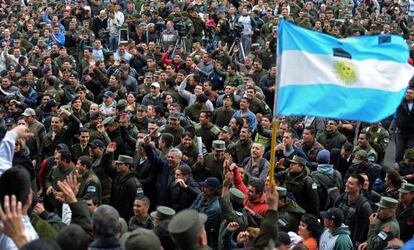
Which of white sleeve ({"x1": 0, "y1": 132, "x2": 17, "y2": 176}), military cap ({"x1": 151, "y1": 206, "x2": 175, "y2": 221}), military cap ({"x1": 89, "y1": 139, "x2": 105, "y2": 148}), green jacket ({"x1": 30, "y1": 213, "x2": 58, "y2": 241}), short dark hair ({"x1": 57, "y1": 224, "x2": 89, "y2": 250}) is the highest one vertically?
white sleeve ({"x1": 0, "y1": 132, "x2": 17, "y2": 176})

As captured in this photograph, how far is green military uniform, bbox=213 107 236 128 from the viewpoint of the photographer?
13883mm

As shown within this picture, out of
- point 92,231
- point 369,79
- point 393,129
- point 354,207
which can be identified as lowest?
point 393,129

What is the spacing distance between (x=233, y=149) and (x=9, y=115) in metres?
4.01

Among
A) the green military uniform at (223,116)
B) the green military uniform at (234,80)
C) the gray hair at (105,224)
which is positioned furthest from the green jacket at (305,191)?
the green military uniform at (234,80)

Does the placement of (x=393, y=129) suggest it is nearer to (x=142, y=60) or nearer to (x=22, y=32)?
(x=142, y=60)

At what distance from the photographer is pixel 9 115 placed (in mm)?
13617

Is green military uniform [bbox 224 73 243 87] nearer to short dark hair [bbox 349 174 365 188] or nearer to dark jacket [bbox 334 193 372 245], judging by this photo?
short dark hair [bbox 349 174 365 188]

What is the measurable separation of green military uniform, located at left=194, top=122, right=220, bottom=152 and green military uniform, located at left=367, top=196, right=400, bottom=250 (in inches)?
167

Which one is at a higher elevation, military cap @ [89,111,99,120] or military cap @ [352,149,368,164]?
military cap @ [89,111,99,120]

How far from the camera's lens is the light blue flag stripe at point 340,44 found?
6863mm

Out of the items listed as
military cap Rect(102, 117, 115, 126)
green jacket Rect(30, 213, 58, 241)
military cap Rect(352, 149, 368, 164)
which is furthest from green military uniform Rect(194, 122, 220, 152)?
green jacket Rect(30, 213, 58, 241)

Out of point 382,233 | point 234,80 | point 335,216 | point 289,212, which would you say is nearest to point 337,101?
point 335,216

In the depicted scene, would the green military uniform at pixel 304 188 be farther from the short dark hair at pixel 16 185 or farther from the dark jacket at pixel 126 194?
the short dark hair at pixel 16 185

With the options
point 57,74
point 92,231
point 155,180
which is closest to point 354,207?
point 155,180
